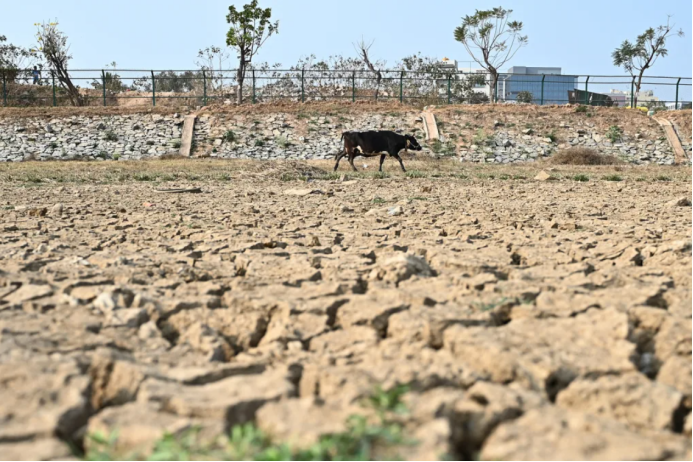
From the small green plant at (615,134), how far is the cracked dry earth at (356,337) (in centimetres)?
2113

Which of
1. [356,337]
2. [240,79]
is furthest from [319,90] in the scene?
[356,337]

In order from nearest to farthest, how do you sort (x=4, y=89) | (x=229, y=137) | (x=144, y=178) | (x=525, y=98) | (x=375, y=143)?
(x=144, y=178)
(x=375, y=143)
(x=229, y=137)
(x=4, y=89)
(x=525, y=98)

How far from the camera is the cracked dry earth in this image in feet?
6.16

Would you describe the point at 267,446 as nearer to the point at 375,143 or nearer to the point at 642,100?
the point at 375,143

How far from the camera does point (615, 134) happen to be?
25.1m

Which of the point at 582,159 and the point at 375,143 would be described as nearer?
the point at 375,143

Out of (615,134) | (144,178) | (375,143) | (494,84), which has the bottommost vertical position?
(144,178)

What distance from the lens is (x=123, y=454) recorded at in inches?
68.7

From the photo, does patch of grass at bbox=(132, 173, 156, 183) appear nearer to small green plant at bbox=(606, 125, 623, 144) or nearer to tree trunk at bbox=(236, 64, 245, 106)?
tree trunk at bbox=(236, 64, 245, 106)

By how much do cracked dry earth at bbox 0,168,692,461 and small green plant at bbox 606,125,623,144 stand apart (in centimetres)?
2113

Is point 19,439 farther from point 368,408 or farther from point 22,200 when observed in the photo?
point 22,200

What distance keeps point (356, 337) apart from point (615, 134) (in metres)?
24.8

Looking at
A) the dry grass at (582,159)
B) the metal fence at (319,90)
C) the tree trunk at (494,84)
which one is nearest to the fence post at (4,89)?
the metal fence at (319,90)

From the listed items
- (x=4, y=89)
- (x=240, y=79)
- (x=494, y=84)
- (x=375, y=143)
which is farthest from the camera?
(x=494, y=84)
